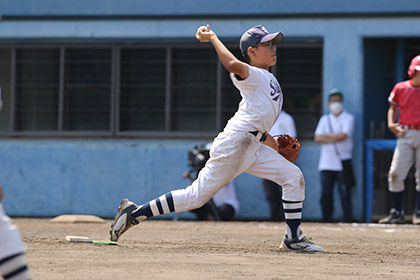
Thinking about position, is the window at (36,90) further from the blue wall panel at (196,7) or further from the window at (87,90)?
the blue wall panel at (196,7)

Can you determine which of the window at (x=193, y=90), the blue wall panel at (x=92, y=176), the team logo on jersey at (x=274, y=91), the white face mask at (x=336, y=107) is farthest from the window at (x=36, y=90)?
the team logo on jersey at (x=274, y=91)

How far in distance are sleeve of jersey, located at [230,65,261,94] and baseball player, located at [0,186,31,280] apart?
3390mm

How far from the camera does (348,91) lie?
567 inches

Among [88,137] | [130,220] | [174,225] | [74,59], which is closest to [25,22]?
[74,59]

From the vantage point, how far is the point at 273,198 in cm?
1387

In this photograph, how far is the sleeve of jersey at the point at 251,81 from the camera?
25.2 ft

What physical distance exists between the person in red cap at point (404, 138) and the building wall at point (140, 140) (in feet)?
4.31

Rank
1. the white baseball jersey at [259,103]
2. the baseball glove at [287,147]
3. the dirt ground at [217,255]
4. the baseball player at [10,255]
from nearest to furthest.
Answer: the baseball player at [10,255] → the dirt ground at [217,255] → the white baseball jersey at [259,103] → the baseball glove at [287,147]

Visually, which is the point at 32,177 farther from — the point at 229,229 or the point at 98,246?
the point at 98,246

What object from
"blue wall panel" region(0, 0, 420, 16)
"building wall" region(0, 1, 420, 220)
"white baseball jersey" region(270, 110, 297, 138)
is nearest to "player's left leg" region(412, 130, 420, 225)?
"building wall" region(0, 1, 420, 220)

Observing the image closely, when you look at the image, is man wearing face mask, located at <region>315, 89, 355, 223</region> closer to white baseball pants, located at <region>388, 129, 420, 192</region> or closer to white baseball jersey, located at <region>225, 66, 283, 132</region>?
white baseball pants, located at <region>388, 129, 420, 192</region>

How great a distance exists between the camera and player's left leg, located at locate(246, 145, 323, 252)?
813cm

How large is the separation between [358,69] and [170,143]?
10.9 feet

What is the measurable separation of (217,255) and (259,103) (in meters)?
1.39
